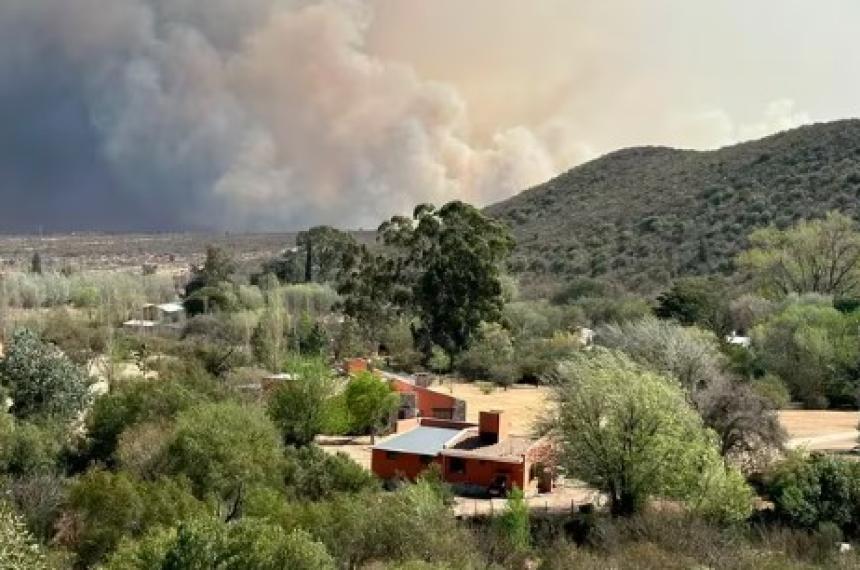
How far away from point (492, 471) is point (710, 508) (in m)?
8.30

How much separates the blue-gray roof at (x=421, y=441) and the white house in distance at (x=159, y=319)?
40.0 metres

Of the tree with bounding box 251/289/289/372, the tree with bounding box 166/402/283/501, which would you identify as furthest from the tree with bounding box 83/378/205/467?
the tree with bounding box 251/289/289/372

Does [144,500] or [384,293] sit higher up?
[384,293]

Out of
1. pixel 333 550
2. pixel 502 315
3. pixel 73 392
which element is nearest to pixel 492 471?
pixel 333 550

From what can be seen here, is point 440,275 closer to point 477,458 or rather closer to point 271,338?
point 271,338

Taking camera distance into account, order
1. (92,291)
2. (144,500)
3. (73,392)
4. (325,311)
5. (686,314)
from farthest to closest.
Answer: (92,291), (325,311), (686,314), (73,392), (144,500)

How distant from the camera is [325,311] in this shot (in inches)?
3214

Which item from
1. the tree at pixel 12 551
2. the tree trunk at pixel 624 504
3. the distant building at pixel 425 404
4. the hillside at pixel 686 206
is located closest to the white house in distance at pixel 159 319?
the distant building at pixel 425 404

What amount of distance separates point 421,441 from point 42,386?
14.9 meters

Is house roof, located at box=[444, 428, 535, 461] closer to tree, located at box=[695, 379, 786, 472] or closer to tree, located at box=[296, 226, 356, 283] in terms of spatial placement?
tree, located at box=[695, 379, 786, 472]

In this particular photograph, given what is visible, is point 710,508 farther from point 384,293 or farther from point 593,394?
point 384,293

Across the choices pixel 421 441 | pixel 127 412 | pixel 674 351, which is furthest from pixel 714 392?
pixel 127 412

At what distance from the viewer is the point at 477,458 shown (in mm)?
33312

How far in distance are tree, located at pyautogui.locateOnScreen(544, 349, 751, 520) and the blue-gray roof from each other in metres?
5.59
